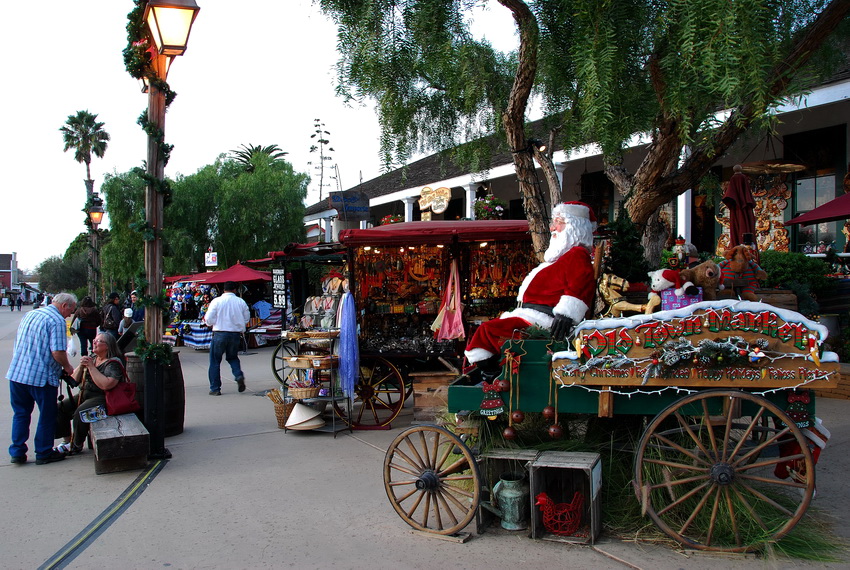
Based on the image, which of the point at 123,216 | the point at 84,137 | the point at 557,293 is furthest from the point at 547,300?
the point at 84,137

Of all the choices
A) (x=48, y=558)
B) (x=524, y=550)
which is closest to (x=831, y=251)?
(x=524, y=550)

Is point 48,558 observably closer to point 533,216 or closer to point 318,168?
point 533,216

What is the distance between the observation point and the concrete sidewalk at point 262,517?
411cm

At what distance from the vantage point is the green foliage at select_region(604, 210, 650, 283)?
5312 mm

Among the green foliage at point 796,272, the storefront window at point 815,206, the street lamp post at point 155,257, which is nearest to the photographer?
the street lamp post at point 155,257

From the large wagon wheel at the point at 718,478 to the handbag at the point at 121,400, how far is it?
5.05 meters

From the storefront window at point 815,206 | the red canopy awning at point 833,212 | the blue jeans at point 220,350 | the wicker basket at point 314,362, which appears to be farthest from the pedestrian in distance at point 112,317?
the storefront window at point 815,206

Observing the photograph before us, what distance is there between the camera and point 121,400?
666 cm

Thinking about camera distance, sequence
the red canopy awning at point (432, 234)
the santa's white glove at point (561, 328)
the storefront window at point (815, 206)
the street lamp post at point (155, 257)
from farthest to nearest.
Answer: the storefront window at point (815, 206), the red canopy awning at point (432, 234), the street lamp post at point (155, 257), the santa's white glove at point (561, 328)

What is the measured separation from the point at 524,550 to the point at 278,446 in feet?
12.3

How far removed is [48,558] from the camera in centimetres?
425

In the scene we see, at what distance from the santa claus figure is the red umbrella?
112 inches

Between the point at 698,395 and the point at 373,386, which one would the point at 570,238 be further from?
the point at 373,386

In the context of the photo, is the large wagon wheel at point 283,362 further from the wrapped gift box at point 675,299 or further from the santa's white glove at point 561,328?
the wrapped gift box at point 675,299
